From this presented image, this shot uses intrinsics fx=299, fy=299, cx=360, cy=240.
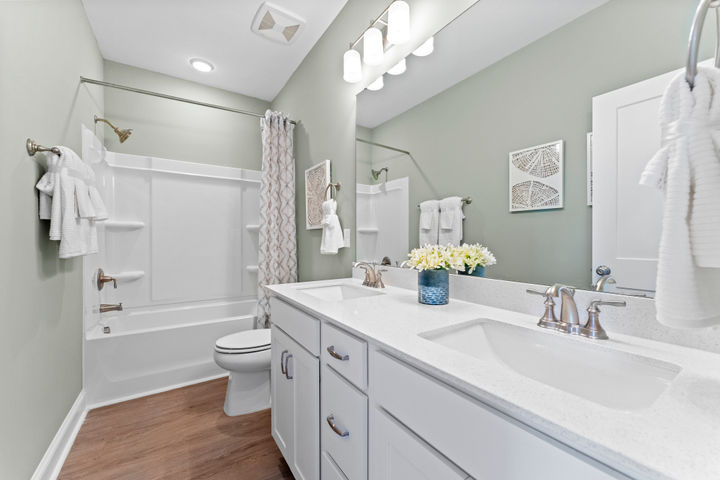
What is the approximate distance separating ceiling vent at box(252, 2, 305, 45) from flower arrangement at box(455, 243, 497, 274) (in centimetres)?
193

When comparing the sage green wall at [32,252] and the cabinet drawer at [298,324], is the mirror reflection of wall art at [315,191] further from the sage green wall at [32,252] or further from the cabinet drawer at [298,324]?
the sage green wall at [32,252]

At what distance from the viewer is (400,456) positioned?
2.25 feet

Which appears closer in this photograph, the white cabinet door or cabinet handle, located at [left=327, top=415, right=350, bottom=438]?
the white cabinet door

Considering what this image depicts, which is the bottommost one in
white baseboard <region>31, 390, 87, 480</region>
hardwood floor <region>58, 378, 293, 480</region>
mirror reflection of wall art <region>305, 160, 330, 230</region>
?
hardwood floor <region>58, 378, 293, 480</region>

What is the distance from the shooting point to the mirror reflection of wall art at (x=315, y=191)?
2143 mm

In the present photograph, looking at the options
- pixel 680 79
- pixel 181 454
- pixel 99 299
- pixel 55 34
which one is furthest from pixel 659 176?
pixel 99 299

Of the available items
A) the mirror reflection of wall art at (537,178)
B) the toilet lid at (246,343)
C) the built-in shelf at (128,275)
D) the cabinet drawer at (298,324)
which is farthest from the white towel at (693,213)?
the built-in shelf at (128,275)

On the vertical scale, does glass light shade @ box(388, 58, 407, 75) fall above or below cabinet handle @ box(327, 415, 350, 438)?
above

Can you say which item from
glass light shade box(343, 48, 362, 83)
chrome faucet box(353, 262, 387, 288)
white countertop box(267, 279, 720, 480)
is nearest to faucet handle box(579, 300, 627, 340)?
white countertop box(267, 279, 720, 480)

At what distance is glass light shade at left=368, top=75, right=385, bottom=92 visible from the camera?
5.36 ft

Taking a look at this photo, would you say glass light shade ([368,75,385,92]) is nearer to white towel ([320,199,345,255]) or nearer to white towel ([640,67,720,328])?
white towel ([320,199,345,255])

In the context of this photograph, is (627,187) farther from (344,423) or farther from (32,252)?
(32,252)

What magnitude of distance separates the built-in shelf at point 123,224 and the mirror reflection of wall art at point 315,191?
4.85ft

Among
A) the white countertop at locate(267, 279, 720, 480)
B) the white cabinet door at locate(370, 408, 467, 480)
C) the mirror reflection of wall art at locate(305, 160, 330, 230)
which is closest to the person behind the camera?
the white countertop at locate(267, 279, 720, 480)
